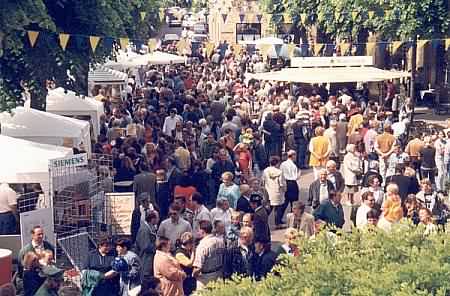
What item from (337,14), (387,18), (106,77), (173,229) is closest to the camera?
(173,229)

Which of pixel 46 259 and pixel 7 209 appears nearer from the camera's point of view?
pixel 46 259

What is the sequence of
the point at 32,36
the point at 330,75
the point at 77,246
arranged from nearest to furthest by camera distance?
the point at 77,246 → the point at 32,36 → the point at 330,75

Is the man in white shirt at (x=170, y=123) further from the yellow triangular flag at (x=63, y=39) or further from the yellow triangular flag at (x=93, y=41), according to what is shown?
the yellow triangular flag at (x=63, y=39)

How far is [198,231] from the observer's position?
12.5 meters

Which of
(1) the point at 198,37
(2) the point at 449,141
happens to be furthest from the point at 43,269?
(1) the point at 198,37

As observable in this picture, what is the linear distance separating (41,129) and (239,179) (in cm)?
341

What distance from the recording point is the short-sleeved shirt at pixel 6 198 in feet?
45.6

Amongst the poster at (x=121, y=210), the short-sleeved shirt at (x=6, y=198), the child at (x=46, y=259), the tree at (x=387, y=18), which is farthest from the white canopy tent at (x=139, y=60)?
the child at (x=46, y=259)

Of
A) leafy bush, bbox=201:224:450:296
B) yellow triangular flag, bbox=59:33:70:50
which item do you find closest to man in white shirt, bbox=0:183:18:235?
yellow triangular flag, bbox=59:33:70:50

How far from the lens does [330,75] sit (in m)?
24.2

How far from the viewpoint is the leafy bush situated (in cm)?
676

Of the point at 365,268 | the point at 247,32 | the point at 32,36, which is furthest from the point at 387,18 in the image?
the point at 247,32

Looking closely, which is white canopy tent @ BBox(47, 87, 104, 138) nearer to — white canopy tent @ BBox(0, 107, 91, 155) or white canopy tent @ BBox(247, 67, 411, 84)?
white canopy tent @ BBox(0, 107, 91, 155)

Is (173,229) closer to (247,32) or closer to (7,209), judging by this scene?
(7,209)
